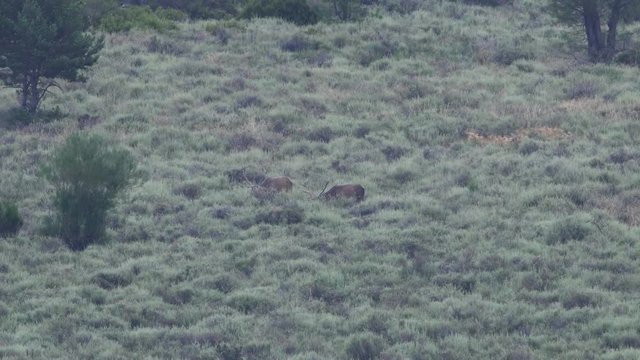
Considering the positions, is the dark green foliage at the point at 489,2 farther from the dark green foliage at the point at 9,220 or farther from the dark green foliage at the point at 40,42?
the dark green foliage at the point at 9,220

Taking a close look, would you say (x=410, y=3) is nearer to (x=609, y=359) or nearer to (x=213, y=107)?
(x=213, y=107)

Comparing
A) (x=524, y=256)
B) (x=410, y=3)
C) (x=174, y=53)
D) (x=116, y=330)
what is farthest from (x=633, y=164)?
(x=410, y=3)

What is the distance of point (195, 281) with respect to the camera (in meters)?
15.5

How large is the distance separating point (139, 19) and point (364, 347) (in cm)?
2195

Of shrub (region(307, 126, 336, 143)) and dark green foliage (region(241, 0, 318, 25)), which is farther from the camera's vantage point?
dark green foliage (region(241, 0, 318, 25))

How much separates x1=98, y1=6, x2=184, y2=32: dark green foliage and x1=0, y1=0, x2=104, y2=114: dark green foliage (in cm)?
710

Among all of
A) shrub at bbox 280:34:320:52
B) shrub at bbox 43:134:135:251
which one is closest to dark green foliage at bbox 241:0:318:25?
shrub at bbox 280:34:320:52

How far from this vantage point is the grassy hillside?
13.7 m

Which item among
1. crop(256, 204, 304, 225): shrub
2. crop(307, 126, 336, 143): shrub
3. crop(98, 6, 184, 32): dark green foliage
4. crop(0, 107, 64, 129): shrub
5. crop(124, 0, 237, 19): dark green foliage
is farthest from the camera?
crop(124, 0, 237, 19): dark green foliage

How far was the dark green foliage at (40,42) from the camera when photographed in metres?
24.4

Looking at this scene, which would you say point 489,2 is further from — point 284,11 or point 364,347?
point 364,347

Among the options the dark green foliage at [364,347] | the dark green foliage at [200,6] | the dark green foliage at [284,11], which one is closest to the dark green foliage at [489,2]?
the dark green foliage at [284,11]

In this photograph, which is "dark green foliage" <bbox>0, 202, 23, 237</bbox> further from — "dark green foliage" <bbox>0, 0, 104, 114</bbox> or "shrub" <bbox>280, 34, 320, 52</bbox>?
"shrub" <bbox>280, 34, 320, 52</bbox>

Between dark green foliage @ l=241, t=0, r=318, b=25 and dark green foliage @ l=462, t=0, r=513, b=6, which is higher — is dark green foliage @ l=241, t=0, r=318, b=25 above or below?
above
